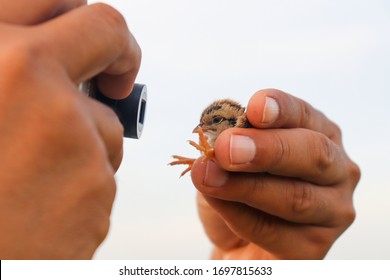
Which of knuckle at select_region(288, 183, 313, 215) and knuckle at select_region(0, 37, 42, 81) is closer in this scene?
knuckle at select_region(0, 37, 42, 81)

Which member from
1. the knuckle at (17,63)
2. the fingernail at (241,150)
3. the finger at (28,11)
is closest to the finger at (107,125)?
the knuckle at (17,63)

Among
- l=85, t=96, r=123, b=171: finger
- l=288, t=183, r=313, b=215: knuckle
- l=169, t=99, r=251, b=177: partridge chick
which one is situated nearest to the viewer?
l=85, t=96, r=123, b=171: finger

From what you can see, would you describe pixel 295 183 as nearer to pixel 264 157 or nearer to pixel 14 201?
pixel 264 157

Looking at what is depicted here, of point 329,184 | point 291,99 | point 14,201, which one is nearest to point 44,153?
point 14,201

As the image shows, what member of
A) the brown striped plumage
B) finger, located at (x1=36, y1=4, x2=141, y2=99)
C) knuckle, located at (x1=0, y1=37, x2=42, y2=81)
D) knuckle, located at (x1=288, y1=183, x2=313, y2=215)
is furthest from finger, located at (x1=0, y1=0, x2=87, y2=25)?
the brown striped plumage

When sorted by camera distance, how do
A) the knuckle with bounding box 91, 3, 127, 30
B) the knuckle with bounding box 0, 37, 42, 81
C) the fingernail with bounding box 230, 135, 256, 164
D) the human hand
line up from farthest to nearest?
the human hand → the fingernail with bounding box 230, 135, 256, 164 → the knuckle with bounding box 91, 3, 127, 30 → the knuckle with bounding box 0, 37, 42, 81

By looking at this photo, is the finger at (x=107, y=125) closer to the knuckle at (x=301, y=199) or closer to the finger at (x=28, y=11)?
the finger at (x=28, y=11)

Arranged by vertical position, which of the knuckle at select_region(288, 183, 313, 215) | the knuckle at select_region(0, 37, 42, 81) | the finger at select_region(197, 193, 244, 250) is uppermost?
the knuckle at select_region(0, 37, 42, 81)

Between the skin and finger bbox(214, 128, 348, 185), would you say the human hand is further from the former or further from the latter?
the skin
